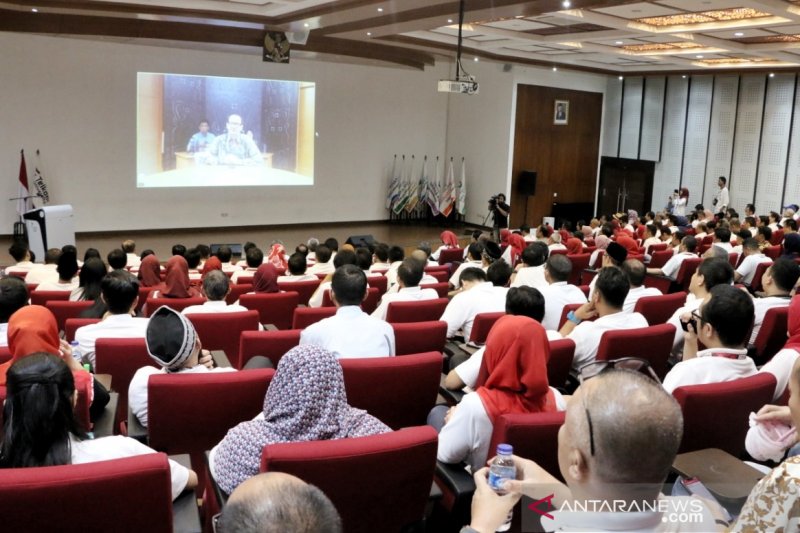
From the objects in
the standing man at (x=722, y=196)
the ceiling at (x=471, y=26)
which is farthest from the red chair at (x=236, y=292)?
the standing man at (x=722, y=196)

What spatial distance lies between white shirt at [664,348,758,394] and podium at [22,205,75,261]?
10.8 meters

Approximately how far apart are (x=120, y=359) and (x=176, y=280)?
2.17 m

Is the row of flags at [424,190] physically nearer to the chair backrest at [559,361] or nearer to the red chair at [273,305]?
the red chair at [273,305]

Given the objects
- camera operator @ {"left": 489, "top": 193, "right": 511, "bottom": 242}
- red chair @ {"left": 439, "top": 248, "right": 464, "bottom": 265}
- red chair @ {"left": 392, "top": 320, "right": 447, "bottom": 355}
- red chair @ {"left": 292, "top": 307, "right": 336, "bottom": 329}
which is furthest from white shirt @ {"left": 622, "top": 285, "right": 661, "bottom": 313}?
camera operator @ {"left": 489, "top": 193, "right": 511, "bottom": 242}

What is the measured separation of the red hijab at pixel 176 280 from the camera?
5891mm

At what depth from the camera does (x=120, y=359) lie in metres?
3.79

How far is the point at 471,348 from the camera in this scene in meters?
4.61

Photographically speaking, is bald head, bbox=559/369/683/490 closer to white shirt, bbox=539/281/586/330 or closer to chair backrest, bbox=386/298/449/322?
chair backrest, bbox=386/298/449/322

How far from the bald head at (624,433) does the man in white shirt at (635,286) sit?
423 cm

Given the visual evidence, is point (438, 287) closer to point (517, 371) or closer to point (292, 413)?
point (517, 371)

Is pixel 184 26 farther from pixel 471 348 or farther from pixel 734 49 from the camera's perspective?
pixel 471 348

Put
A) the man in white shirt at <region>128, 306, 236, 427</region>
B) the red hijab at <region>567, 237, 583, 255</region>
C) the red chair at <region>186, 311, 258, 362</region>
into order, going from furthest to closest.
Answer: the red hijab at <region>567, 237, 583, 255</region> → the red chair at <region>186, 311, 258, 362</region> → the man in white shirt at <region>128, 306, 236, 427</region>

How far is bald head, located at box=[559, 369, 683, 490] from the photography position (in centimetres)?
139

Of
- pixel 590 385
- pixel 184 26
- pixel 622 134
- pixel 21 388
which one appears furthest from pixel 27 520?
pixel 622 134
